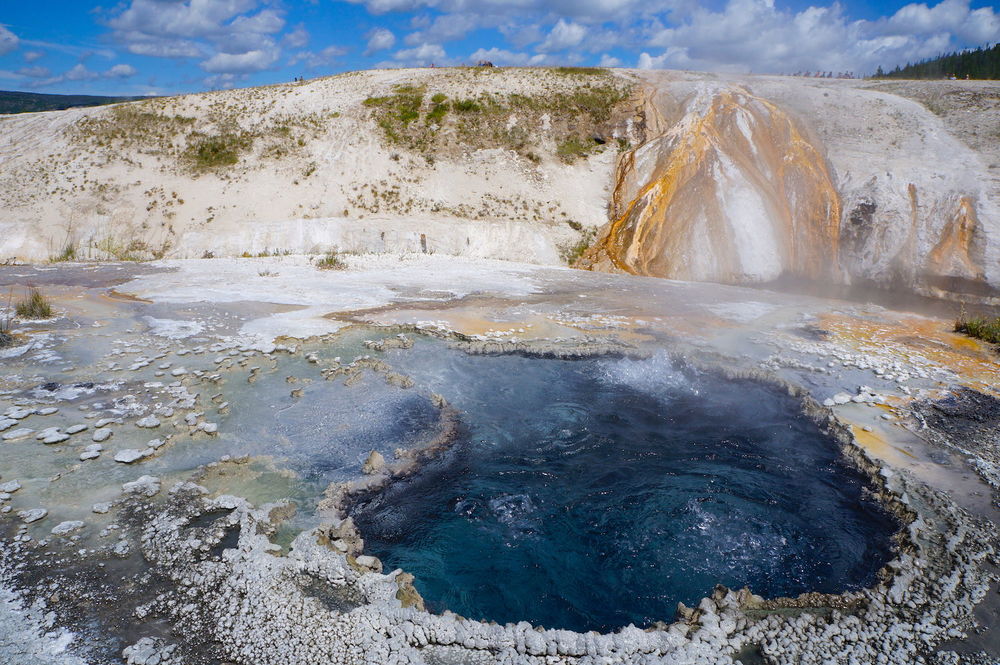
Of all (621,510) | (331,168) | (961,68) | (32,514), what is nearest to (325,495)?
(32,514)

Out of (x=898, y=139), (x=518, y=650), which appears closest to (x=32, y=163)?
(x=518, y=650)

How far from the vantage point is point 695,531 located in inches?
223

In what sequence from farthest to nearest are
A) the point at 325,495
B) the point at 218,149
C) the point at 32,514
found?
the point at 218,149, the point at 325,495, the point at 32,514

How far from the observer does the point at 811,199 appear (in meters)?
17.2

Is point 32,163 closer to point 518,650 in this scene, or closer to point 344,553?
point 344,553

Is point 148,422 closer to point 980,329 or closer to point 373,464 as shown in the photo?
point 373,464

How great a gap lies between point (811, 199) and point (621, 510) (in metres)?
15.3

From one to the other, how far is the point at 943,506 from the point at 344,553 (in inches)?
235

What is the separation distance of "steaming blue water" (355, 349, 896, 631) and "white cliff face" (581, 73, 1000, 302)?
9.80 metres

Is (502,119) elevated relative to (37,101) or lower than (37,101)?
lower

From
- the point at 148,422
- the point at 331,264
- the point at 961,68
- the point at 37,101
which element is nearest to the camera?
the point at 148,422

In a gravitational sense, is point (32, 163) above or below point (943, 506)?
above

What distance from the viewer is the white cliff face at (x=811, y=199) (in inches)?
604

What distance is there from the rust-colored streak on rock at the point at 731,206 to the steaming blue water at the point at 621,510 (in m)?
9.39
